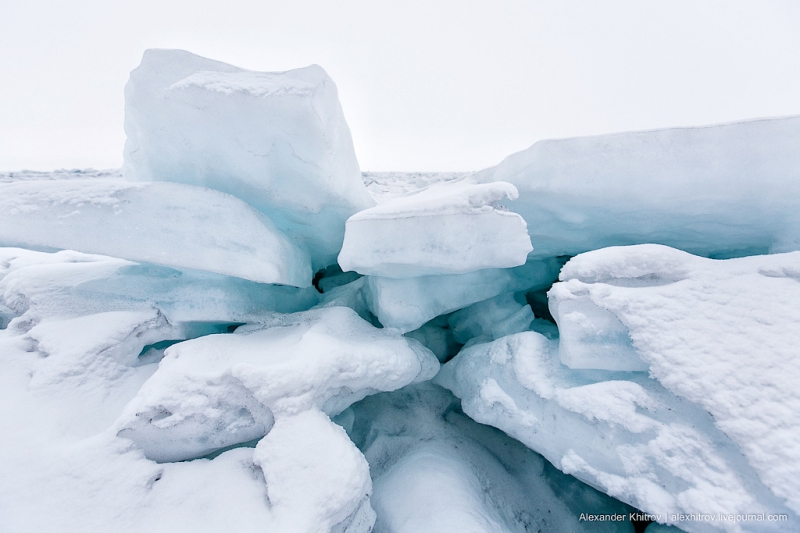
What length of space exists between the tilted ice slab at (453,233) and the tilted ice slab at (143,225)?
17.4 inches

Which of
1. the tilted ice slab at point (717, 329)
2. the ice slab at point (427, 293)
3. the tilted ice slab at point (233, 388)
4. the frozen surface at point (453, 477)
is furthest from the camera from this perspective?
the ice slab at point (427, 293)

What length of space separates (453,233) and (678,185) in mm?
749

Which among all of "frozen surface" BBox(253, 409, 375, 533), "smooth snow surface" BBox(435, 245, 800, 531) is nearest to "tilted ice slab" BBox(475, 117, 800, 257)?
"smooth snow surface" BBox(435, 245, 800, 531)

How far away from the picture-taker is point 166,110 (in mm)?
1168

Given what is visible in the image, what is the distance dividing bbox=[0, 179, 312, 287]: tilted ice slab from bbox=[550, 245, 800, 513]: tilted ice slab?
1090 millimetres

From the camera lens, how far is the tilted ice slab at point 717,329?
2.15 ft

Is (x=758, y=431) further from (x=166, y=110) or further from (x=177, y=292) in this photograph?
(x=166, y=110)

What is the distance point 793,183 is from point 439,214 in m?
1.06

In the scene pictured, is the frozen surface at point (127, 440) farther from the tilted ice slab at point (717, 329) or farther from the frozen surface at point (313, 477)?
the tilted ice slab at point (717, 329)

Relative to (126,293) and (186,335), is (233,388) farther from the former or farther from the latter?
(126,293)

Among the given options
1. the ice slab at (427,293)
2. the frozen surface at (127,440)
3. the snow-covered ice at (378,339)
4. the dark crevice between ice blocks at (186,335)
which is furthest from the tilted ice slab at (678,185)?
the dark crevice between ice blocks at (186,335)

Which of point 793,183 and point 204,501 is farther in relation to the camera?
point 793,183

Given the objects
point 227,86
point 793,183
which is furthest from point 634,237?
point 227,86

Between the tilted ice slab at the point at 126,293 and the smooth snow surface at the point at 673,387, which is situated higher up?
the smooth snow surface at the point at 673,387
